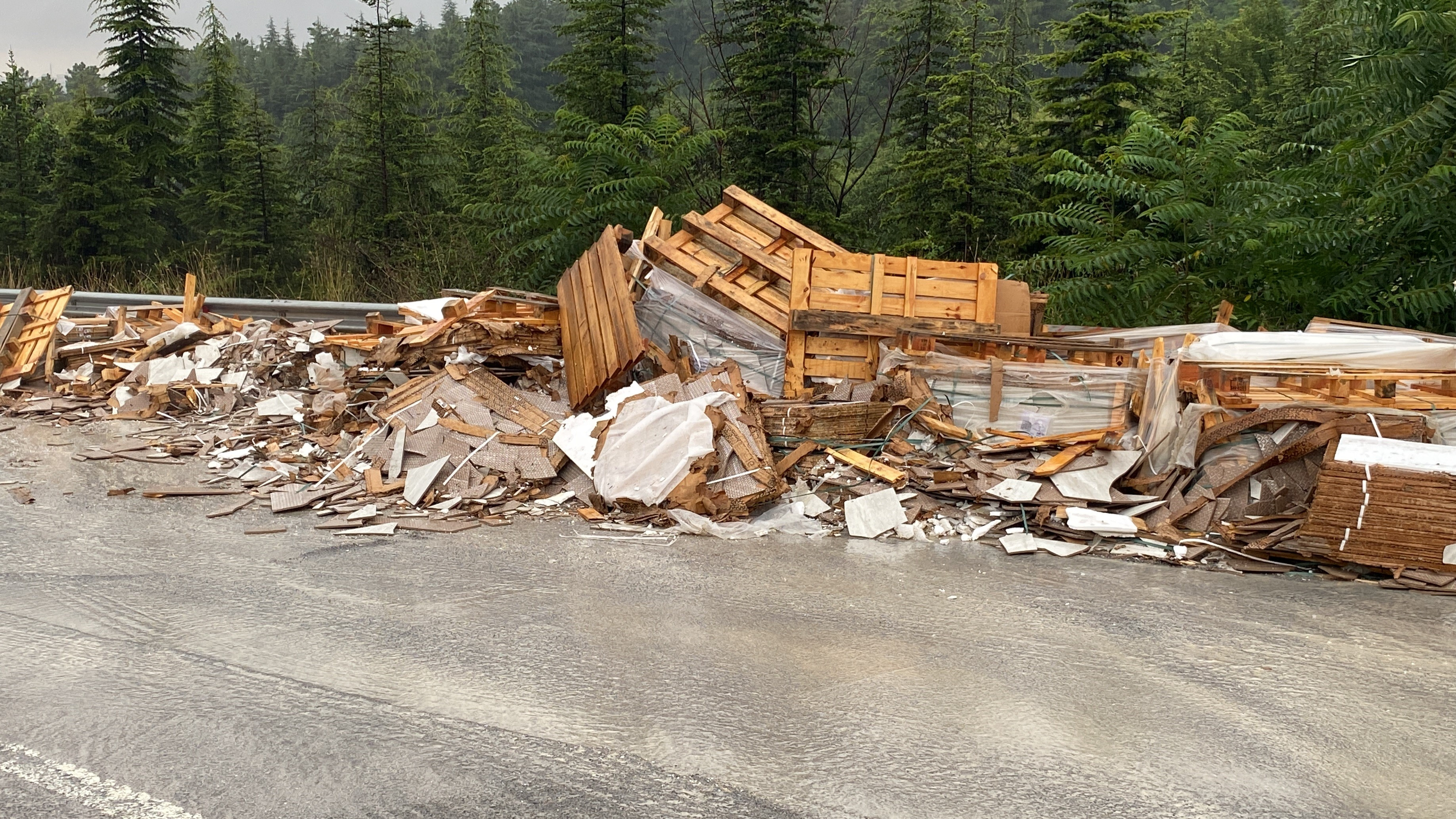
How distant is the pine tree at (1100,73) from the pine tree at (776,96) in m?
4.64

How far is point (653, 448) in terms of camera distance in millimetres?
8000

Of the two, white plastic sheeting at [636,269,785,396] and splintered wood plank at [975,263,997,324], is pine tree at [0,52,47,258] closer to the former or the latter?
white plastic sheeting at [636,269,785,396]

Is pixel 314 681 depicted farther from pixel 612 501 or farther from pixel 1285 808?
pixel 1285 808

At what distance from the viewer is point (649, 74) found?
2144 centimetres

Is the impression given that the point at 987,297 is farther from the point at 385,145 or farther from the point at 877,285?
the point at 385,145

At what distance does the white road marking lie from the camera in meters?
3.60

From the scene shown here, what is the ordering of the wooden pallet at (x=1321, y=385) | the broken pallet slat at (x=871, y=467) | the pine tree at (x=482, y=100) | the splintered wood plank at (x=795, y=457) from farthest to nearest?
the pine tree at (x=482, y=100) < the splintered wood plank at (x=795, y=457) < the broken pallet slat at (x=871, y=467) < the wooden pallet at (x=1321, y=385)

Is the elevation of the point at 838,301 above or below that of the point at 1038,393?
above

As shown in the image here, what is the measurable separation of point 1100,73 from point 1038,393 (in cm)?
1326

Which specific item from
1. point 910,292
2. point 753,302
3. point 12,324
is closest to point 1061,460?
point 910,292

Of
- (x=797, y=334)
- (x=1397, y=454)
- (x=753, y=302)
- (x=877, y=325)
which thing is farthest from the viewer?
(x=753, y=302)

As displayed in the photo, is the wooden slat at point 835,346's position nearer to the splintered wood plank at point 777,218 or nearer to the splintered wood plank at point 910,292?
the splintered wood plank at point 910,292

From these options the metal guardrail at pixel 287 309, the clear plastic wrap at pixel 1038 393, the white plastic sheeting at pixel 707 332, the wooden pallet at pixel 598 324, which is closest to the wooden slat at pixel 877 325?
the white plastic sheeting at pixel 707 332

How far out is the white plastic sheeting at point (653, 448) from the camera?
305 inches
